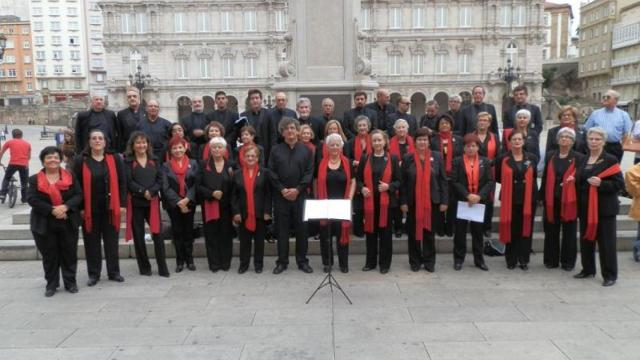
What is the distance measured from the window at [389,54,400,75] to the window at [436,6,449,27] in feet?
19.0

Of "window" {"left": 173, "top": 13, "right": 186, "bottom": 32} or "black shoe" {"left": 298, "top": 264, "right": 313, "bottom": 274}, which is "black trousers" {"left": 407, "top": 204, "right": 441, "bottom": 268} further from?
"window" {"left": 173, "top": 13, "right": 186, "bottom": 32}

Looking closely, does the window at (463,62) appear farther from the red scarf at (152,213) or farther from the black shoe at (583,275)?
the red scarf at (152,213)

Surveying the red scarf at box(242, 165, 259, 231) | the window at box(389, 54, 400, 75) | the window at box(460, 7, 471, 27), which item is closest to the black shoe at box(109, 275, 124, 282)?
the red scarf at box(242, 165, 259, 231)

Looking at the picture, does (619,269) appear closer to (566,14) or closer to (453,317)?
(453,317)

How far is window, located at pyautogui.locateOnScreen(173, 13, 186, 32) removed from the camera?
2463 inches

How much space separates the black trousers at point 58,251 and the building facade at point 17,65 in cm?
9500

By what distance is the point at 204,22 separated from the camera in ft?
205

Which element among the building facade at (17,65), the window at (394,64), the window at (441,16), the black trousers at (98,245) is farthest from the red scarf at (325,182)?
the building facade at (17,65)

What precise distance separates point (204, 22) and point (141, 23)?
7482 millimetres

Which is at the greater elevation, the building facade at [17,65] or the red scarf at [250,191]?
the building facade at [17,65]

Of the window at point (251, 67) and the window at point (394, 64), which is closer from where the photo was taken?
the window at point (394, 64)

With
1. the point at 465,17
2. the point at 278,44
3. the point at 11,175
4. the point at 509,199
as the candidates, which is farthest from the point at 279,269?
the point at 465,17

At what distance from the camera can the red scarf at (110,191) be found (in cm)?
680

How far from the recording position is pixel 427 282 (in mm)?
6898
